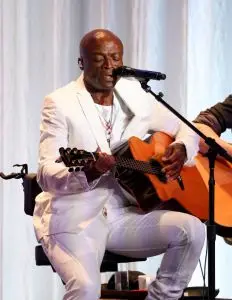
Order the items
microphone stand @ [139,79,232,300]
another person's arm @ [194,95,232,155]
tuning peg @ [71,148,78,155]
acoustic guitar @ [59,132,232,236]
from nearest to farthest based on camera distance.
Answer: tuning peg @ [71,148,78,155], microphone stand @ [139,79,232,300], acoustic guitar @ [59,132,232,236], another person's arm @ [194,95,232,155]

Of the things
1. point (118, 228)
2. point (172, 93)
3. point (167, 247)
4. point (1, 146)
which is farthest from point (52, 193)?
point (172, 93)

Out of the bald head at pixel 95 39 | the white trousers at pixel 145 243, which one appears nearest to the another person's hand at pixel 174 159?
the white trousers at pixel 145 243

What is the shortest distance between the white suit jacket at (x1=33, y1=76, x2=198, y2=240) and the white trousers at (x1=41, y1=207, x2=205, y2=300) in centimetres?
5

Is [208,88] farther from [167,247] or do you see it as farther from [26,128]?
[167,247]

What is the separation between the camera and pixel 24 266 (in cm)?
343

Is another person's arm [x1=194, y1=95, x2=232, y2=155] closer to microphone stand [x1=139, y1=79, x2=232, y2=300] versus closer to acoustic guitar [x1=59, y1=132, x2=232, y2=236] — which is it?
acoustic guitar [x1=59, y1=132, x2=232, y2=236]

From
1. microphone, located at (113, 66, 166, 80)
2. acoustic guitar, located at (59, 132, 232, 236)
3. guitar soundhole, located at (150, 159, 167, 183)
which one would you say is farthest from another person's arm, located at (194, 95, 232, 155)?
microphone, located at (113, 66, 166, 80)

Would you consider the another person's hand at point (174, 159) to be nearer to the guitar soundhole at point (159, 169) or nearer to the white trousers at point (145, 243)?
the guitar soundhole at point (159, 169)

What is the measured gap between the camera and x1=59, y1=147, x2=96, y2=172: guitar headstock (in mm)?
1949

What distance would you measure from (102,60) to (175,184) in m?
0.51

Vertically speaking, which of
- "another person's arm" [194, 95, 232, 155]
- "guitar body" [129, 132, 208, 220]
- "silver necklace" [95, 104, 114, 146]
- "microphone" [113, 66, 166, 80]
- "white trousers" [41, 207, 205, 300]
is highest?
"microphone" [113, 66, 166, 80]

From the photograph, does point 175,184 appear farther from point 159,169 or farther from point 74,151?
point 74,151

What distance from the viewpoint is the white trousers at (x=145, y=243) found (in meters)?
2.18

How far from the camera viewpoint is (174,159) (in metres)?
2.33
